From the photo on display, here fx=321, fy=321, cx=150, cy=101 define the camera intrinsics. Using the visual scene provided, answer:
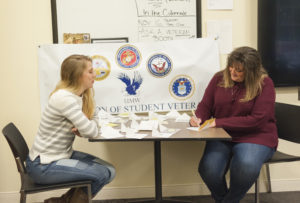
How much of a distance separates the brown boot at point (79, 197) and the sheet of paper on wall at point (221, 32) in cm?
166

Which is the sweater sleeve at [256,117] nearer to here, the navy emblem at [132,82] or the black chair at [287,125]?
the black chair at [287,125]

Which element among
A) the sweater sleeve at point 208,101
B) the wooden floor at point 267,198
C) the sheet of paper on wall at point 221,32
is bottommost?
the wooden floor at point 267,198

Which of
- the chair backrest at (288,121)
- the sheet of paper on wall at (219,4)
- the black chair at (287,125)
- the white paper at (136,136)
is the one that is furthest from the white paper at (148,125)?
the sheet of paper on wall at (219,4)

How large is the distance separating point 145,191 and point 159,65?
1162 millimetres

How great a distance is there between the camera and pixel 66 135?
205cm

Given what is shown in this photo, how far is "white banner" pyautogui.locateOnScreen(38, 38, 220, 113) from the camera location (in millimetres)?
2752

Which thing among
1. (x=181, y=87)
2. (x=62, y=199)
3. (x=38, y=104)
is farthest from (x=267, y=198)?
(x=38, y=104)

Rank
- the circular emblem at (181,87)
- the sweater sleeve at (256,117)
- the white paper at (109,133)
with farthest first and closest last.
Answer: the circular emblem at (181,87) → the sweater sleeve at (256,117) → the white paper at (109,133)

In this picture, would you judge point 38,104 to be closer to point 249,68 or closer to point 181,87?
point 181,87

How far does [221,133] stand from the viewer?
2.07m

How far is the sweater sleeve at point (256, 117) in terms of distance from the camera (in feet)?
7.42

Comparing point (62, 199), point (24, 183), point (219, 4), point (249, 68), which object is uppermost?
point (219, 4)

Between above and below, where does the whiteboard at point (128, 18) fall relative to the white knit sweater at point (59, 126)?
above

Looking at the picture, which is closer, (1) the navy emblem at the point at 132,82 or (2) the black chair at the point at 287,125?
(2) the black chair at the point at 287,125
